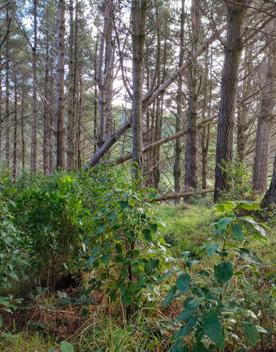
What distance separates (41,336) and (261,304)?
151 centimetres

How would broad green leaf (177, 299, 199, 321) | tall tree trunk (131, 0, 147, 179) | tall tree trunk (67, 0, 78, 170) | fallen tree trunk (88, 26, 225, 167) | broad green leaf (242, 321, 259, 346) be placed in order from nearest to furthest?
1. broad green leaf (177, 299, 199, 321)
2. broad green leaf (242, 321, 259, 346)
3. tall tree trunk (131, 0, 147, 179)
4. fallen tree trunk (88, 26, 225, 167)
5. tall tree trunk (67, 0, 78, 170)

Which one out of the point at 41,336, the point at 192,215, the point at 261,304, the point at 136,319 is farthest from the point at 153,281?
the point at 192,215

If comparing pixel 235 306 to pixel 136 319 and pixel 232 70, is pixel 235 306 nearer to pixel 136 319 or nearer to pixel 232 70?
pixel 136 319

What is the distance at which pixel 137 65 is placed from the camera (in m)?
4.38

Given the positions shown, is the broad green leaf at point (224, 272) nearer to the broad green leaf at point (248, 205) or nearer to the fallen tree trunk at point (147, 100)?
the broad green leaf at point (248, 205)

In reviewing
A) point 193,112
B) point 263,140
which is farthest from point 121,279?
point 263,140

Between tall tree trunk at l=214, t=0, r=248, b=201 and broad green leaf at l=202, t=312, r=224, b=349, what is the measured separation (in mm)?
4519

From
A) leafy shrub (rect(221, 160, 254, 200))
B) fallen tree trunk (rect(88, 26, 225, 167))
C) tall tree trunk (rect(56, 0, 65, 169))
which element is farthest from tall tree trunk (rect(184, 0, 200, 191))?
leafy shrub (rect(221, 160, 254, 200))

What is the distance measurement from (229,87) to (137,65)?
94.7 inches

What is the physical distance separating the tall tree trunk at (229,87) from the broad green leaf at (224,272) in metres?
4.36

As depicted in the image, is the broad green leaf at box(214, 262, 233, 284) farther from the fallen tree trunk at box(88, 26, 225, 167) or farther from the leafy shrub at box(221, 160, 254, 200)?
the fallen tree trunk at box(88, 26, 225, 167)

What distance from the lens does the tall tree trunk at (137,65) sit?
412cm

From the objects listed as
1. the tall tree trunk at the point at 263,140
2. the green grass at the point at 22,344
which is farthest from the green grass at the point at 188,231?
the tall tree trunk at the point at 263,140

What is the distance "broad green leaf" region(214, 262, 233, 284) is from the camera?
1345 mm
